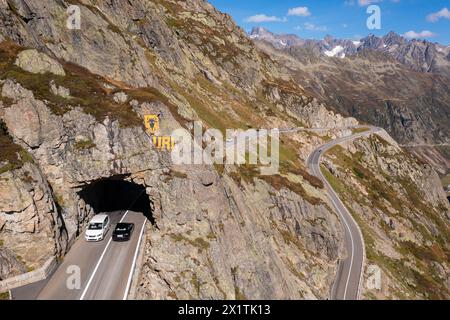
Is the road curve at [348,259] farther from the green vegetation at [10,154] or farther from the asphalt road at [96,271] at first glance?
the green vegetation at [10,154]

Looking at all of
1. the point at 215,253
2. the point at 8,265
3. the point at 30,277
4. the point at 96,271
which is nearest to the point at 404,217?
the point at 215,253

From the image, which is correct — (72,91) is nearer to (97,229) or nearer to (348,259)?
(97,229)

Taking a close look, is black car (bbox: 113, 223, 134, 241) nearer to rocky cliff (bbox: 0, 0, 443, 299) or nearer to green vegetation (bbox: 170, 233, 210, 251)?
rocky cliff (bbox: 0, 0, 443, 299)

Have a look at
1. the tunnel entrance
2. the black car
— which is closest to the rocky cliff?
the tunnel entrance

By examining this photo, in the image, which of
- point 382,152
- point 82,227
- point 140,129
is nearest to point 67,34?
point 140,129

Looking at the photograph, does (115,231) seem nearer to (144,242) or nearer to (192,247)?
(144,242)

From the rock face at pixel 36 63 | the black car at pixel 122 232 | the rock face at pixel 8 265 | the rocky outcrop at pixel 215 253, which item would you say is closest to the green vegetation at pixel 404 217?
the rocky outcrop at pixel 215 253

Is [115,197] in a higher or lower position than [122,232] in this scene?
higher
